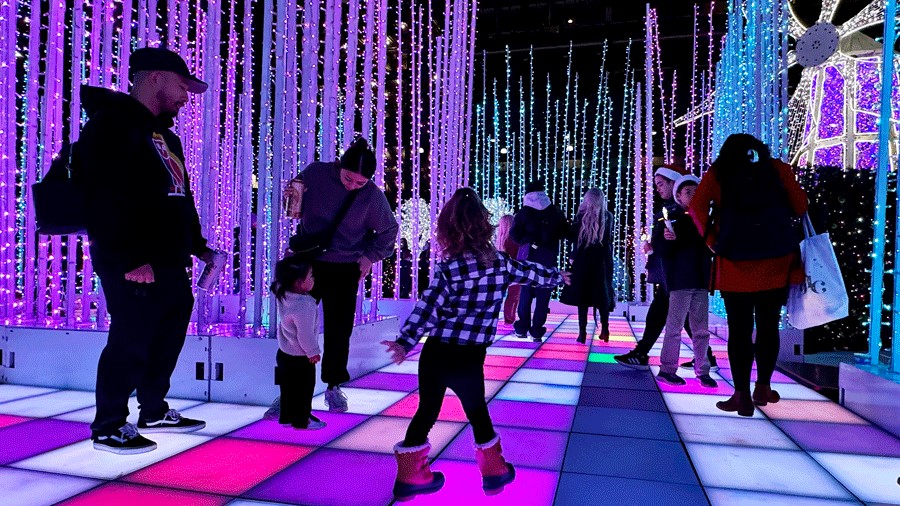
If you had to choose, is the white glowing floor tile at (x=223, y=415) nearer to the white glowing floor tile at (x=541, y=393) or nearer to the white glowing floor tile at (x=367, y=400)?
the white glowing floor tile at (x=367, y=400)

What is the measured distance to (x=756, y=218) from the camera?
2.61 m

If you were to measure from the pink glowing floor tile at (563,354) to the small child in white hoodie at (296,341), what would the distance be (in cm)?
252

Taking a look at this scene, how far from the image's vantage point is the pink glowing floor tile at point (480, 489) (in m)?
1.74

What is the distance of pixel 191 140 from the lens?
4617 mm

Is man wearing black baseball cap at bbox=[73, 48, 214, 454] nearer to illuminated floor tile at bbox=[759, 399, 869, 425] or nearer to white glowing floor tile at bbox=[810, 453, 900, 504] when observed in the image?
white glowing floor tile at bbox=[810, 453, 900, 504]

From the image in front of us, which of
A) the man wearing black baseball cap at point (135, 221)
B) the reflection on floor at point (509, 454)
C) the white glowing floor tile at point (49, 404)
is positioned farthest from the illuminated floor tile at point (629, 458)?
the white glowing floor tile at point (49, 404)

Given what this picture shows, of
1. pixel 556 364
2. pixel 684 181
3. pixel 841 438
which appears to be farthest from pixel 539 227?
pixel 841 438

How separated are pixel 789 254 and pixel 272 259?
2.60 meters

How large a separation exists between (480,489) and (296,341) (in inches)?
41.0

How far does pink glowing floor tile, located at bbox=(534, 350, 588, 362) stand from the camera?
4613mm

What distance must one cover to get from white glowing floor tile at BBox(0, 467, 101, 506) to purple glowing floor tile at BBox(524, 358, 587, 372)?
2.88m

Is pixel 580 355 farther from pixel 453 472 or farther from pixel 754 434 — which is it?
pixel 453 472

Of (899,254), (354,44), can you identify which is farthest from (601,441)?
(354,44)

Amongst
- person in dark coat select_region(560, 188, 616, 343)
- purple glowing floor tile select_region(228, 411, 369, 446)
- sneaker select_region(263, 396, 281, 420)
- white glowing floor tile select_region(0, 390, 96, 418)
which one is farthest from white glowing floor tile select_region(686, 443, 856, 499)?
person in dark coat select_region(560, 188, 616, 343)
